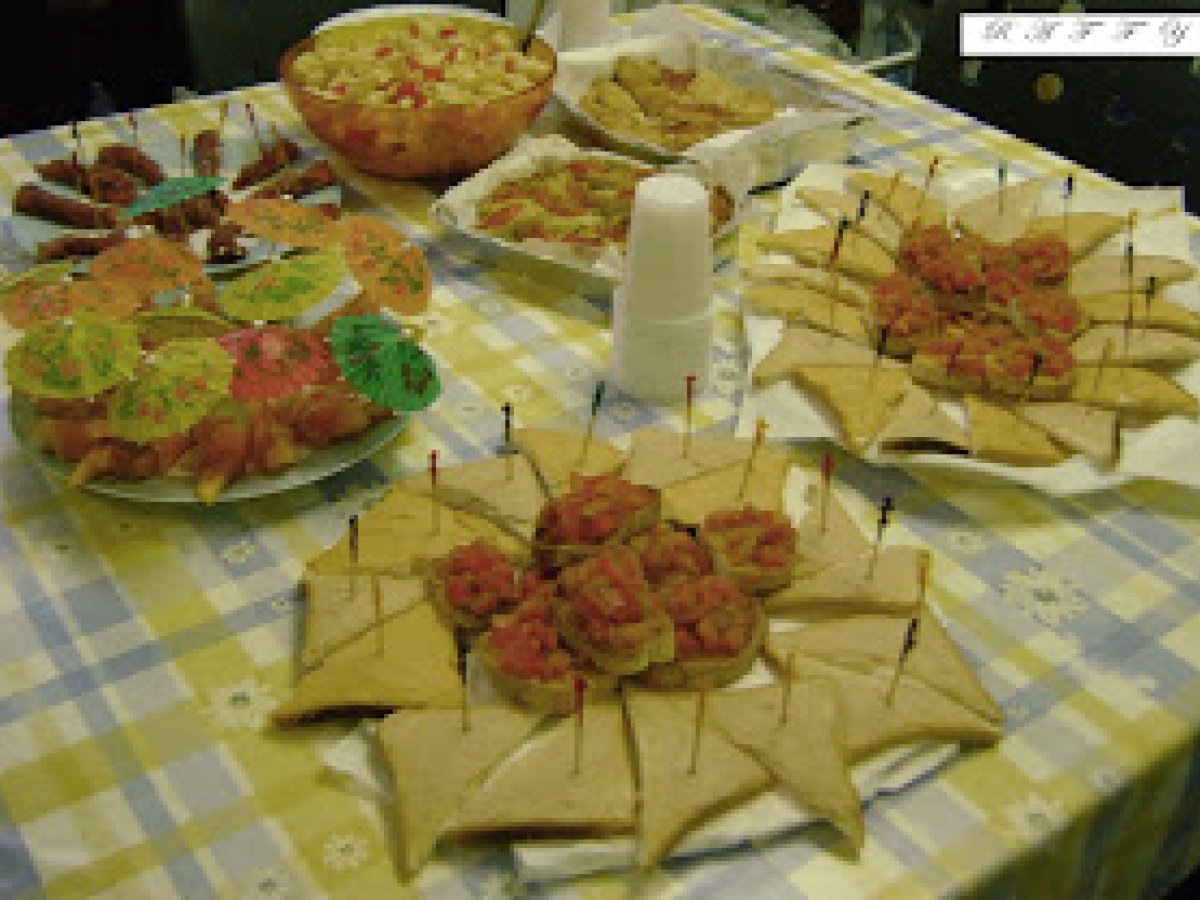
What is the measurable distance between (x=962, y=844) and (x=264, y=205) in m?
1.10

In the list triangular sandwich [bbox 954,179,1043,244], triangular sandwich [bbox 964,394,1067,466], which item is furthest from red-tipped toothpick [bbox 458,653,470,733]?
triangular sandwich [bbox 954,179,1043,244]

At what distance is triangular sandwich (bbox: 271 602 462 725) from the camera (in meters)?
1.03

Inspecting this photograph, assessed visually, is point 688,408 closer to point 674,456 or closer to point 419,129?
point 674,456

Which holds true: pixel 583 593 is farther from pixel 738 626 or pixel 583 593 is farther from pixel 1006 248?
pixel 1006 248

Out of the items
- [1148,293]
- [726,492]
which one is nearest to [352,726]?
[726,492]

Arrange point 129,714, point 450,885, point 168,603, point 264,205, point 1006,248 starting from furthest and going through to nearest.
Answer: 1. point 1006,248
2. point 264,205
3. point 168,603
4. point 129,714
5. point 450,885

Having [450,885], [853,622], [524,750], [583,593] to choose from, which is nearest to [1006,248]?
[853,622]

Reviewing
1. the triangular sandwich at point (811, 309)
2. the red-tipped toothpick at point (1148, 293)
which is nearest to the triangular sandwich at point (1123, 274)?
the red-tipped toothpick at point (1148, 293)

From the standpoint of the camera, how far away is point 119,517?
129cm

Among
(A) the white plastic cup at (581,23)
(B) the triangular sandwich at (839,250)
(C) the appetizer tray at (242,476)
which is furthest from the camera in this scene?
(A) the white plastic cup at (581,23)

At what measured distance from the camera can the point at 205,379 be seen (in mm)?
1215

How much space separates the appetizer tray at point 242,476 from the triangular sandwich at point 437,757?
1.19 ft

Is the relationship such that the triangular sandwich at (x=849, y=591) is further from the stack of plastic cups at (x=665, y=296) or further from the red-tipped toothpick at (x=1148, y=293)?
the red-tipped toothpick at (x=1148, y=293)

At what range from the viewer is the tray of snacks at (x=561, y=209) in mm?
1701
